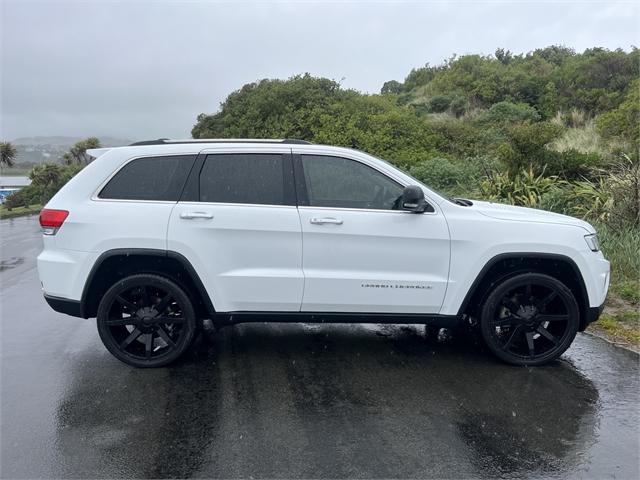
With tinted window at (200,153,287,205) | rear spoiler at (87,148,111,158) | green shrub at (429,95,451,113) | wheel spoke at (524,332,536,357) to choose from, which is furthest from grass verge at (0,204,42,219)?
wheel spoke at (524,332,536,357)

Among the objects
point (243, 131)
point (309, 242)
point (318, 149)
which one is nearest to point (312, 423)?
point (309, 242)

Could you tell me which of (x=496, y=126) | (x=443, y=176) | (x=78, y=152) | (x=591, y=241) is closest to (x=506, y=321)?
(x=591, y=241)

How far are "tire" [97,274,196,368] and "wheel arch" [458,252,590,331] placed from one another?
237 cm

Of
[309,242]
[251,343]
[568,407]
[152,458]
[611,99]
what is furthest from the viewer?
[611,99]

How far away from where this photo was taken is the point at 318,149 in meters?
4.56

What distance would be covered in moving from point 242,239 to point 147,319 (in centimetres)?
107

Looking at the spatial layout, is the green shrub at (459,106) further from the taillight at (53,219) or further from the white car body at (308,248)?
the taillight at (53,219)

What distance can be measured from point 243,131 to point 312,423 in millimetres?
17775

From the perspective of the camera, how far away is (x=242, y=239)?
4.29 meters

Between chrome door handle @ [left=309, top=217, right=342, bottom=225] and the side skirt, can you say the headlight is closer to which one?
the side skirt

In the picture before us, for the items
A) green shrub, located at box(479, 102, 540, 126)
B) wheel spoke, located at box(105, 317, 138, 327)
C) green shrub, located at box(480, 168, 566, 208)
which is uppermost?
green shrub, located at box(479, 102, 540, 126)

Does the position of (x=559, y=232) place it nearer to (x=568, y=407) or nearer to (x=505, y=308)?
(x=505, y=308)

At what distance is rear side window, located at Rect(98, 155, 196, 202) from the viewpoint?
4.41 meters

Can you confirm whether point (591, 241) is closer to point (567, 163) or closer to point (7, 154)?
point (567, 163)
